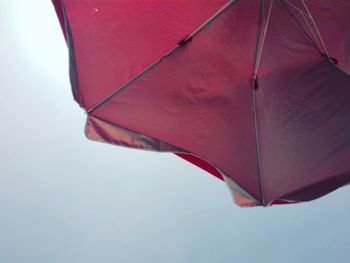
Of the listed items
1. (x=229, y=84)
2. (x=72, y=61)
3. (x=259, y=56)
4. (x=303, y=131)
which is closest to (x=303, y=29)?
(x=259, y=56)

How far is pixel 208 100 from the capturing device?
254cm

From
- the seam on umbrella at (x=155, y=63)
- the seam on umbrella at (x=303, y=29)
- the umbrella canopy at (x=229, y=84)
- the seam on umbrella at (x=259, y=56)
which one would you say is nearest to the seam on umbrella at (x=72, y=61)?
the umbrella canopy at (x=229, y=84)

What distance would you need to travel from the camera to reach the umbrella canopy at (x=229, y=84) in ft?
7.41

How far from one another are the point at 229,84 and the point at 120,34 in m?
0.87

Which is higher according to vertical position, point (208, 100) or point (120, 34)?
point (120, 34)

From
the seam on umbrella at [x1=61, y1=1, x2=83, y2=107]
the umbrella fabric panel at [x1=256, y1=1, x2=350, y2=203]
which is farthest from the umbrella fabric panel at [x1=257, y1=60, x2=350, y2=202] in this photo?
the seam on umbrella at [x1=61, y1=1, x2=83, y2=107]

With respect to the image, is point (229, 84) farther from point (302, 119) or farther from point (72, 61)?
point (72, 61)

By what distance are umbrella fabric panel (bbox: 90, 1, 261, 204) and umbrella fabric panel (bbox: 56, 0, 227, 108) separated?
0.09 m

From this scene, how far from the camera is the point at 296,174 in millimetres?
2670

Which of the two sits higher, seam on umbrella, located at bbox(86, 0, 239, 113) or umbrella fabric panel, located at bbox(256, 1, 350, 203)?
seam on umbrella, located at bbox(86, 0, 239, 113)

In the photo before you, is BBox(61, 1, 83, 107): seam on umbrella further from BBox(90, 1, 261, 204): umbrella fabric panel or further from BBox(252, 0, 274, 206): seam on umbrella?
BBox(252, 0, 274, 206): seam on umbrella

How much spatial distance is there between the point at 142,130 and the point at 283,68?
114 centimetres

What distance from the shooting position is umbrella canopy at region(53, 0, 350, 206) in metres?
2.26

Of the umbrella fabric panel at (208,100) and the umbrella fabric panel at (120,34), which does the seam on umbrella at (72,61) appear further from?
the umbrella fabric panel at (208,100)
